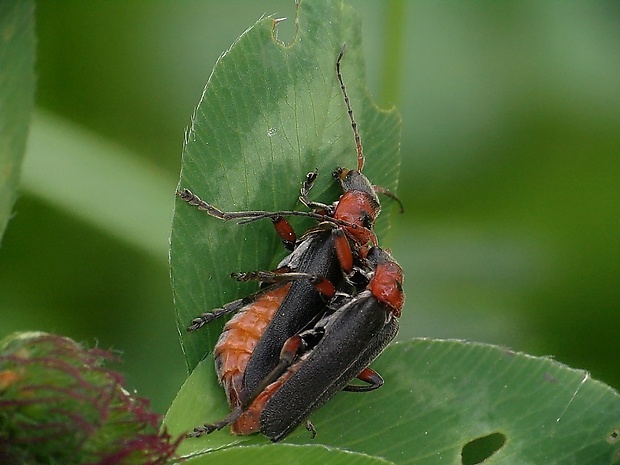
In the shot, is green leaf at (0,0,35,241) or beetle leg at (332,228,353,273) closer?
green leaf at (0,0,35,241)

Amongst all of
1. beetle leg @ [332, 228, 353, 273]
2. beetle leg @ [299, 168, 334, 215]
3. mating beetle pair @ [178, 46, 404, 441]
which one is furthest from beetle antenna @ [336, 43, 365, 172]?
beetle leg @ [332, 228, 353, 273]

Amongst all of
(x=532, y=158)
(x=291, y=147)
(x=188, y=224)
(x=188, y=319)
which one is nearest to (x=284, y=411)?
(x=188, y=319)

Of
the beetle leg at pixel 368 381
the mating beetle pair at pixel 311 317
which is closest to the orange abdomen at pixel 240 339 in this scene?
the mating beetle pair at pixel 311 317

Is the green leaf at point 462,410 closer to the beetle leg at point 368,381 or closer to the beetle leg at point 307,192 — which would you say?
the beetle leg at point 368,381

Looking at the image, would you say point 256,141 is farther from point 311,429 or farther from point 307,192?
point 311,429

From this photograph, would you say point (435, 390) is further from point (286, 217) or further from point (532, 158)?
point (532, 158)

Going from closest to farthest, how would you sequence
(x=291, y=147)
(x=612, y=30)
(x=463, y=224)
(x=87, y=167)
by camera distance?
(x=291, y=147)
(x=87, y=167)
(x=463, y=224)
(x=612, y=30)

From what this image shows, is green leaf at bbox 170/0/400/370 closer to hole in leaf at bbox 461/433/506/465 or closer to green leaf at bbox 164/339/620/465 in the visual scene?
green leaf at bbox 164/339/620/465

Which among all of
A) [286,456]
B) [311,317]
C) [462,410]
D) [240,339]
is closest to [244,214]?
[240,339]
